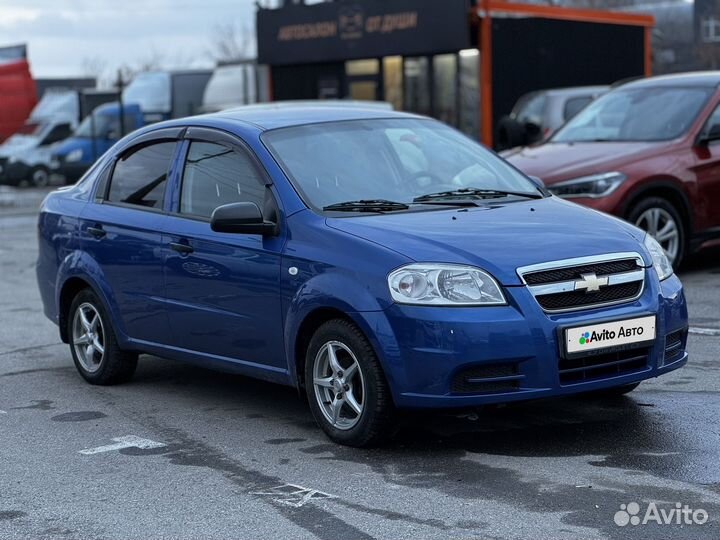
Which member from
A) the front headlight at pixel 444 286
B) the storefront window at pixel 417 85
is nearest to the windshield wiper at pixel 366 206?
the front headlight at pixel 444 286

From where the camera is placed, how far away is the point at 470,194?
684 cm

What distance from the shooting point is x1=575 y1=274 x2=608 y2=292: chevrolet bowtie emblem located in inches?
227

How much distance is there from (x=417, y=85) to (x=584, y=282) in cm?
2203

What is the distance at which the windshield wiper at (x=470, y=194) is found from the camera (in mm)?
6691

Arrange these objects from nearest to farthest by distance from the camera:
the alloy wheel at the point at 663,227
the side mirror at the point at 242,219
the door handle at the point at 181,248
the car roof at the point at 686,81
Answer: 1. the side mirror at the point at 242,219
2. the door handle at the point at 181,248
3. the alloy wheel at the point at 663,227
4. the car roof at the point at 686,81

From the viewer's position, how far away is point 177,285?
708 centimetres

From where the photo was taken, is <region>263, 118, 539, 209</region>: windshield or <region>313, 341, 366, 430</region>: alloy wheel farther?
<region>263, 118, 539, 209</region>: windshield

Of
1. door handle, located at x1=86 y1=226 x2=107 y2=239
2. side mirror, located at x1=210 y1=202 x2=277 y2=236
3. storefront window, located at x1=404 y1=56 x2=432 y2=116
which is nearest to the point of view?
side mirror, located at x1=210 y1=202 x2=277 y2=236

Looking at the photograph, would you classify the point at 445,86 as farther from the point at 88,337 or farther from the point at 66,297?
the point at 88,337

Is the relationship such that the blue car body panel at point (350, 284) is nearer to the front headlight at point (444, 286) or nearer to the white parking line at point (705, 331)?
the front headlight at point (444, 286)

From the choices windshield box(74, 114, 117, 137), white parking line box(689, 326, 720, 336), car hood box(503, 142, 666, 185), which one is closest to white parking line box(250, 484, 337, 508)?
white parking line box(689, 326, 720, 336)

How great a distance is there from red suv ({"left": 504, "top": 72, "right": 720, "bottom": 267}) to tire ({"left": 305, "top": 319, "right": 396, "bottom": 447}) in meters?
5.15

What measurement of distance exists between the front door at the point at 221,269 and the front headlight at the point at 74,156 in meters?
27.6

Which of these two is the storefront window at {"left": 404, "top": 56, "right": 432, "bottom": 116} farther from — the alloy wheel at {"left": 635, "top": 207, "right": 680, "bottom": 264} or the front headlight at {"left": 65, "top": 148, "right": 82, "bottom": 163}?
the alloy wheel at {"left": 635, "top": 207, "right": 680, "bottom": 264}
